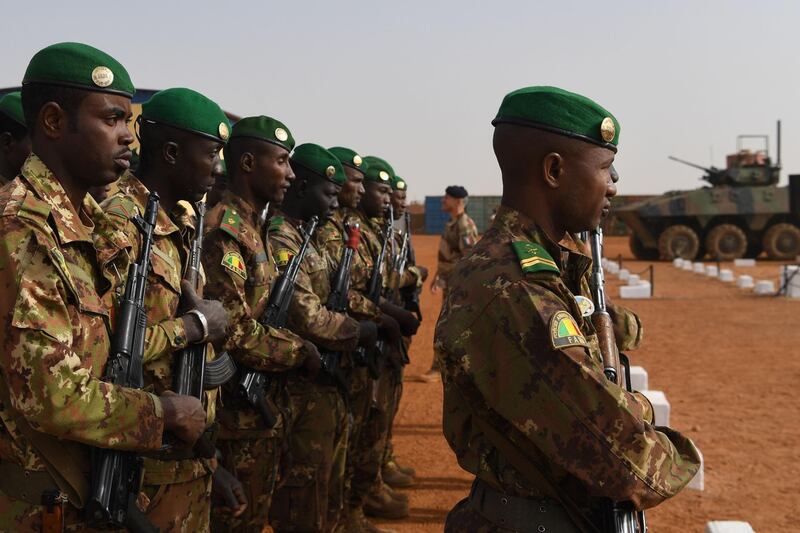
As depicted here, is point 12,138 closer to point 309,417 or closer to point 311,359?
point 311,359

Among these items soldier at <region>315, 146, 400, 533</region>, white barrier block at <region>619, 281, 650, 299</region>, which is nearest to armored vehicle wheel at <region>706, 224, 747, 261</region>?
white barrier block at <region>619, 281, 650, 299</region>

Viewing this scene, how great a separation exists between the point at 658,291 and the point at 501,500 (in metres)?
18.5

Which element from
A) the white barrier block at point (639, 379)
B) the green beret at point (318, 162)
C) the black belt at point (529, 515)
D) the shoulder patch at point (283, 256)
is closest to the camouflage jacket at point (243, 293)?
the shoulder patch at point (283, 256)

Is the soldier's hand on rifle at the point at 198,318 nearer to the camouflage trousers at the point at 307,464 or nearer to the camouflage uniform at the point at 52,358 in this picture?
the camouflage uniform at the point at 52,358

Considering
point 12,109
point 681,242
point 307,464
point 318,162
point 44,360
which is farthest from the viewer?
point 681,242

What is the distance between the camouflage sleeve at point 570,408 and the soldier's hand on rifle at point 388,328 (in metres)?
3.61

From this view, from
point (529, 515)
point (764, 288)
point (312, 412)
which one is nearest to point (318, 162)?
point (312, 412)

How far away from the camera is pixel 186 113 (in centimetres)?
346

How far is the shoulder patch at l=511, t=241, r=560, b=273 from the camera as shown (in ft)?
6.88

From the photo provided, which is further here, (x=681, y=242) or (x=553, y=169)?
(x=681, y=242)

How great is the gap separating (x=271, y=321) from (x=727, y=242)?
25768 mm

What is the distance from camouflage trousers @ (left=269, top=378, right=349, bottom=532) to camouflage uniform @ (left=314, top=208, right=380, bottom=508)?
2.25 feet

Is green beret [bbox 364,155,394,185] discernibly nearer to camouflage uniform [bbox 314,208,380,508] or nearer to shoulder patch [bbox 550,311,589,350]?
camouflage uniform [bbox 314,208,380,508]

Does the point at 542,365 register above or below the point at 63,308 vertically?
below
